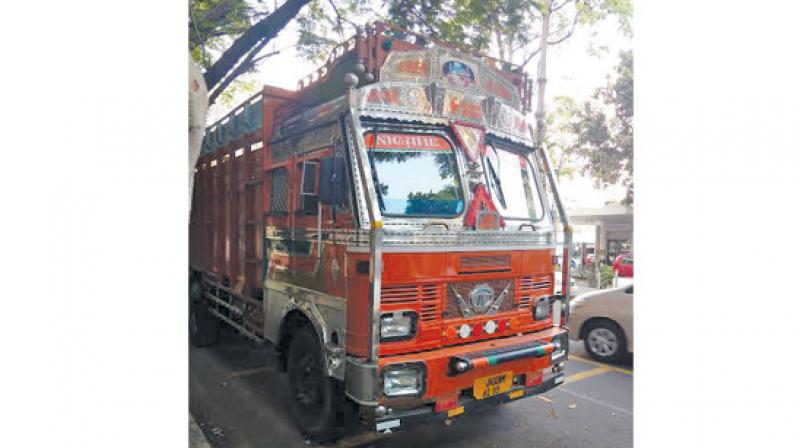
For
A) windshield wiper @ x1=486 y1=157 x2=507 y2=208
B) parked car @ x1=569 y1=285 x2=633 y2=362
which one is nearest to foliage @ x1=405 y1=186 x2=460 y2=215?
windshield wiper @ x1=486 y1=157 x2=507 y2=208

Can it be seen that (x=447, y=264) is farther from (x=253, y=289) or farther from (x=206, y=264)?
(x=206, y=264)

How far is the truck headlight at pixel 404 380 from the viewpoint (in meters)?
2.39

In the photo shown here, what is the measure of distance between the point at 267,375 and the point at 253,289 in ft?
2.11

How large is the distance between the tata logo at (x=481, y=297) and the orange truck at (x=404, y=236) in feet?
0.03

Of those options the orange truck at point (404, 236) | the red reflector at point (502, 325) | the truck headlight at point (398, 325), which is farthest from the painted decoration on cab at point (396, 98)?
the red reflector at point (502, 325)

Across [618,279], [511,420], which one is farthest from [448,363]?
[618,279]

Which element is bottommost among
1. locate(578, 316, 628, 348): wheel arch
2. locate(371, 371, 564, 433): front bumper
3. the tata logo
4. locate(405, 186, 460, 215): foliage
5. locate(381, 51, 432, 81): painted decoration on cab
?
locate(371, 371, 564, 433): front bumper

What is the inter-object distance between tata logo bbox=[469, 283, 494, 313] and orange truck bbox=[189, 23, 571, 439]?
0.03 feet

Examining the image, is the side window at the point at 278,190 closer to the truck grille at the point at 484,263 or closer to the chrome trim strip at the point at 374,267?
the chrome trim strip at the point at 374,267

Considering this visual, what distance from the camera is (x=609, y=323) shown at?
3871 millimetres

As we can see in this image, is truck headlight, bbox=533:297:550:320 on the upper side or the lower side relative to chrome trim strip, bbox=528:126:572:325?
lower

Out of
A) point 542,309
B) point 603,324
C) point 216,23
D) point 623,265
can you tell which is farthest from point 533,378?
point 216,23

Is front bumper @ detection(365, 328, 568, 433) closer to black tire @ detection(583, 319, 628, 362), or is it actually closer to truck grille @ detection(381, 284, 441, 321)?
truck grille @ detection(381, 284, 441, 321)

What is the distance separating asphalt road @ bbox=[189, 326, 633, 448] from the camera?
2875 mm
